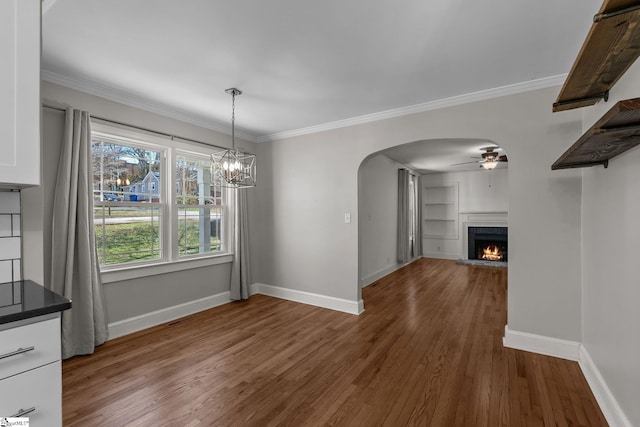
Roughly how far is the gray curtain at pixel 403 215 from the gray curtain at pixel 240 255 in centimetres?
381

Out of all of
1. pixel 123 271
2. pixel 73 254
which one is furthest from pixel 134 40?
pixel 123 271

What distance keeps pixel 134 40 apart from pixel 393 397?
329 cm

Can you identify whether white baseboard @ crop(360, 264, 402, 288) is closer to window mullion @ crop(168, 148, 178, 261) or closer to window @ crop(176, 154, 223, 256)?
window @ crop(176, 154, 223, 256)

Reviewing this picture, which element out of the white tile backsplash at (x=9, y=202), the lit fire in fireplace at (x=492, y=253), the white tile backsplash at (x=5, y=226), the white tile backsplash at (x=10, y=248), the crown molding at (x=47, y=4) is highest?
the crown molding at (x=47, y=4)

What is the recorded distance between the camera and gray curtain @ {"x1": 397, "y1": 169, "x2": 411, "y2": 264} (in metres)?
6.88

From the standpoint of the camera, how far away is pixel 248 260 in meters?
4.67

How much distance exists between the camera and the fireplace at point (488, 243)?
769 cm

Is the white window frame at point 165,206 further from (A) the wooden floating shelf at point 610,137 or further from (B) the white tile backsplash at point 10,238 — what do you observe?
(A) the wooden floating shelf at point 610,137

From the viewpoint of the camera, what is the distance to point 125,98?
320cm

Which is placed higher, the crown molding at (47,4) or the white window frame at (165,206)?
the crown molding at (47,4)

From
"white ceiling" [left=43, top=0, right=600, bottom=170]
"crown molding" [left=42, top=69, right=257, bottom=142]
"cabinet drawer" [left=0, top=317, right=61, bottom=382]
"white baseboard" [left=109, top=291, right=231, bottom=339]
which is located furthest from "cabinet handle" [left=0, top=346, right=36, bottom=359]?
"crown molding" [left=42, top=69, right=257, bottom=142]

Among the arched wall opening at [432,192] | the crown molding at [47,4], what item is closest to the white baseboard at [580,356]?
the arched wall opening at [432,192]

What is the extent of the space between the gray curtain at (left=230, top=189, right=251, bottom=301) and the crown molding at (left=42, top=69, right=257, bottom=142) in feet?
3.51

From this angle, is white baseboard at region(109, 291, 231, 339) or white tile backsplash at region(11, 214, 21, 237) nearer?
white tile backsplash at region(11, 214, 21, 237)
